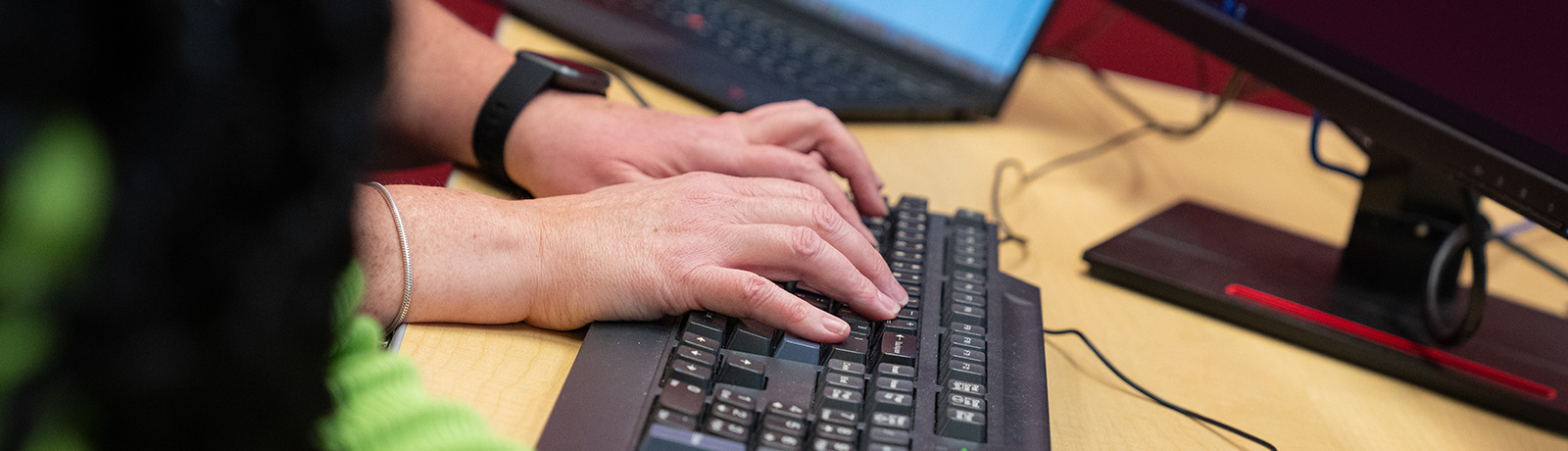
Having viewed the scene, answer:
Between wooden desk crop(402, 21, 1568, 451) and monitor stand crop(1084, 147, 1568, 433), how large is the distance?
0.04 feet

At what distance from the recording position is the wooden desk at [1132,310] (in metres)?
0.53

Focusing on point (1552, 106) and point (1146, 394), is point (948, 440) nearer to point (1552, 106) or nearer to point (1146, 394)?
point (1146, 394)

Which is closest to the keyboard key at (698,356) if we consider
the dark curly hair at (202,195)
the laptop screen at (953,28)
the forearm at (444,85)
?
the dark curly hair at (202,195)

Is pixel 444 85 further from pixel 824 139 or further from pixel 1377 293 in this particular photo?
pixel 1377 293

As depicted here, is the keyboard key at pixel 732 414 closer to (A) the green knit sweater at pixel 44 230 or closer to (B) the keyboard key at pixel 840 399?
(B) the keyboard key at pixel 840 399

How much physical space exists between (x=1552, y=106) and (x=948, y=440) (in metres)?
0.44

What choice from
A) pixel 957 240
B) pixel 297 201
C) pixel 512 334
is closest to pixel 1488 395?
pixel 957 240

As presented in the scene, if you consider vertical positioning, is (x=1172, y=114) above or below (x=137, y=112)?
above

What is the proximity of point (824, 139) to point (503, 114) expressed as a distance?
0.22 metres

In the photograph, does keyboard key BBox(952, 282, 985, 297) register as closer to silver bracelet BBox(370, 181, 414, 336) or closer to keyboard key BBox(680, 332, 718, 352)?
keyboard key BBox(680, 332, 718, 352)

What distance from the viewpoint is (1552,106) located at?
0.62 m

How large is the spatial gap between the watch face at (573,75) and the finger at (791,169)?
0.13 m

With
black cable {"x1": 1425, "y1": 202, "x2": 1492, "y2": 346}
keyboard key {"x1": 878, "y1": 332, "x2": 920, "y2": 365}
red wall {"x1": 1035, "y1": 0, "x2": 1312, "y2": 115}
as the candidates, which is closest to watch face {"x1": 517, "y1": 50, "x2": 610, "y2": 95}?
keyboard key {"x1": 878, "y1": 332, "x2": 920, "y2": 365}

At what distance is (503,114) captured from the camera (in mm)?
716
